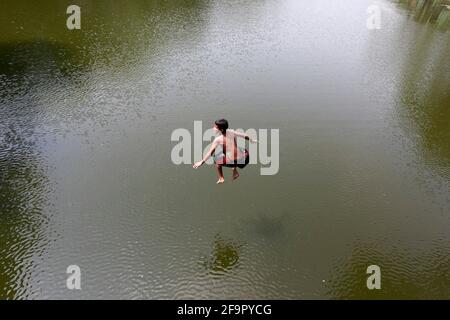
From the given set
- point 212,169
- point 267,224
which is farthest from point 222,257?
point 212,169

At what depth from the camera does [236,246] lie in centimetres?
654

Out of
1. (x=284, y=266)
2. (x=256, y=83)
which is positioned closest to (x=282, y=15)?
(x=256, y=83)

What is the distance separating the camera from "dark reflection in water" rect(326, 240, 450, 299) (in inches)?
239

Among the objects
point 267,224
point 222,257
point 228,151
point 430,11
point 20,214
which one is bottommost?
point 222,257

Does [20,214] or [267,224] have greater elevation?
[20,214]

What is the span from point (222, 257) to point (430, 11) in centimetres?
1781

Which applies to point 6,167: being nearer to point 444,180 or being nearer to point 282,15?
point 444,180

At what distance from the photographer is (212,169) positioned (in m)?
7.94

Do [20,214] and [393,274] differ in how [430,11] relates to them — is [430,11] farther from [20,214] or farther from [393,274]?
[20,214]

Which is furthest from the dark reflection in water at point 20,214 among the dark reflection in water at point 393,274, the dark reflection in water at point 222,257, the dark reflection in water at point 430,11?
the dark reflection in water at point 430,11

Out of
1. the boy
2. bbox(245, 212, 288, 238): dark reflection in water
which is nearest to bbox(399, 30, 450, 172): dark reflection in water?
bbox(245, 212, 288, 238): dark reflection in water

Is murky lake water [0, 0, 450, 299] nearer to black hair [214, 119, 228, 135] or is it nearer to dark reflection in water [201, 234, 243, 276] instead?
dark reflection in water [201, 234, 243, 276]

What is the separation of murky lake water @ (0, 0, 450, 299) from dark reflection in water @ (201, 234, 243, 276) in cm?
2

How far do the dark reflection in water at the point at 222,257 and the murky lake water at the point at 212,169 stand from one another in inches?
0.9
